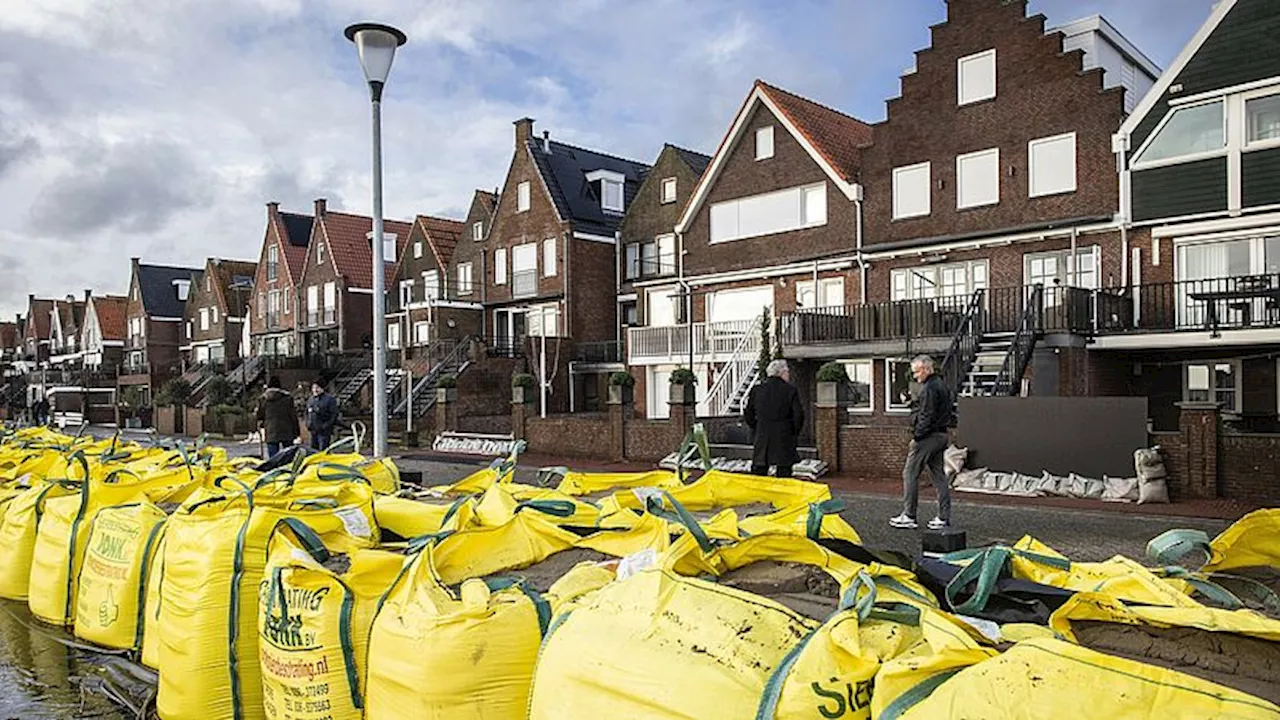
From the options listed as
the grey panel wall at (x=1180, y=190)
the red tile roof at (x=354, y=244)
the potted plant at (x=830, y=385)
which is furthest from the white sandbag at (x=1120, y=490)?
the red tile roof at (x=354, y=244)

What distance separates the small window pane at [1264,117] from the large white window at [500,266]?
26.3 metres

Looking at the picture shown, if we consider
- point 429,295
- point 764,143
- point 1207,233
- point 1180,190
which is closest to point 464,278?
point 429,295

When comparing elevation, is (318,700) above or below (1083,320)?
below

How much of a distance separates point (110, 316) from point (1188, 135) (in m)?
75.9

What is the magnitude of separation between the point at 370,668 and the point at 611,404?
1638cm

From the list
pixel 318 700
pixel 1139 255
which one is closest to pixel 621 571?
pixel 318 700

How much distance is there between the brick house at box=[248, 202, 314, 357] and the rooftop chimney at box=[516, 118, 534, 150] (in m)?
20.8

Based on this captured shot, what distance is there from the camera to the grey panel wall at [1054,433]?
13109 mm

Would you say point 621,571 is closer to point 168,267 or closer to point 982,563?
point 982,563

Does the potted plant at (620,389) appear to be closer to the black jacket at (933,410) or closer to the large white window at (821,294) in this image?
Result: the large white window at (821,294)

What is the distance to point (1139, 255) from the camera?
64.2 ft

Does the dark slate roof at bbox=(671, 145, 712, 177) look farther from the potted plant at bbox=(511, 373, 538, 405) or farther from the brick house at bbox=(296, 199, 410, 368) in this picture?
the brick house at bbox=(296, 199, 410, 368)

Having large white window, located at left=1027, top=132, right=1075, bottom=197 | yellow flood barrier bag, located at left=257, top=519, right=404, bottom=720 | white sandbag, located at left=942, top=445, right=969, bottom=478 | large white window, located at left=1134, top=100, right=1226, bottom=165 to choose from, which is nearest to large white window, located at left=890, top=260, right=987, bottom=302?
large white window, located at left=1027, top=132, right=1075, bottom=197

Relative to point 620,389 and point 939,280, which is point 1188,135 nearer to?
point 939,280
